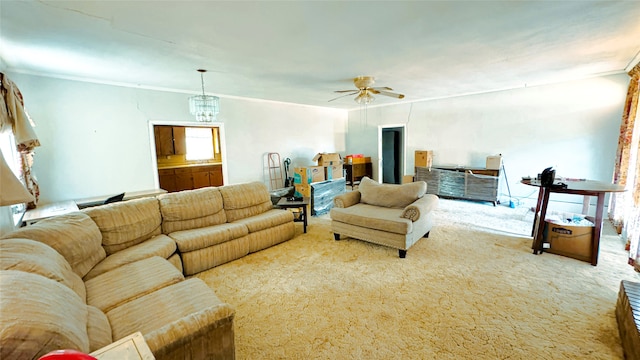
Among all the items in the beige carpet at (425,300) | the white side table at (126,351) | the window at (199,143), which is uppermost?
the window at (199,143)

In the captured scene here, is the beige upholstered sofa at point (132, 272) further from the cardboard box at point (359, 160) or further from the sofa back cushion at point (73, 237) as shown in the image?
the cardboard box at point (359, 160)

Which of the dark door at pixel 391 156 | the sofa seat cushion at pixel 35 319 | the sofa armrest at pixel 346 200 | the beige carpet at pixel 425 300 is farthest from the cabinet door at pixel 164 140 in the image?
the dark door at pixel 391 156

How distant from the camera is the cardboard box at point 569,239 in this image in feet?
9.72

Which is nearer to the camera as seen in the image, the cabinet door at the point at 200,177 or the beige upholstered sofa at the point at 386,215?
the beige upholstered sofa at the point at 386,215

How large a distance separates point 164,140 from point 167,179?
966 mm

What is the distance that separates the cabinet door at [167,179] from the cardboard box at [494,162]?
7206 millimetres

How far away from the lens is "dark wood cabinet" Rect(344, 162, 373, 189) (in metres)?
7.49

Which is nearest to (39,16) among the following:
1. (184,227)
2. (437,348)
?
(184,227)

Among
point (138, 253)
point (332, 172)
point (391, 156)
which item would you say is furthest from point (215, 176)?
point (391, 156)

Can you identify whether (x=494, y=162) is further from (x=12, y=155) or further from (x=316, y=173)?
(x=12, y=155)

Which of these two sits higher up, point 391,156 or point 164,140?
point 164,140

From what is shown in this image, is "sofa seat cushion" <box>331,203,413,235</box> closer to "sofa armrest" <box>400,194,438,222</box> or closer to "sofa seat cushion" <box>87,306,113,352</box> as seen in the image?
"sofa armrest" <box>400,194,438,222</box>

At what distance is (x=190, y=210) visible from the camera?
3.14m

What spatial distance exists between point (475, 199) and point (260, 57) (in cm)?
517
